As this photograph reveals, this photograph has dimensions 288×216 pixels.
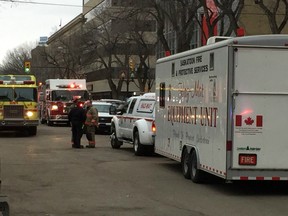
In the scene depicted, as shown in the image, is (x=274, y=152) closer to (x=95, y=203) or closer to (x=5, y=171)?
(x=95, y=203)

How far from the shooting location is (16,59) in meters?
107

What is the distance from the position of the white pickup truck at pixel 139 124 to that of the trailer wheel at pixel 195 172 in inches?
192

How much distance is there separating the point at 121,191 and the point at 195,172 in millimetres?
1972

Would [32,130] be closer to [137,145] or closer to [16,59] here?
[137,145]

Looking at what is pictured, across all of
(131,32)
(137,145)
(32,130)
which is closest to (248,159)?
(137,145)

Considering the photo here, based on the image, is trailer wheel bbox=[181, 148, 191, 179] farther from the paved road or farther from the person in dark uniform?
the person in dark uniform

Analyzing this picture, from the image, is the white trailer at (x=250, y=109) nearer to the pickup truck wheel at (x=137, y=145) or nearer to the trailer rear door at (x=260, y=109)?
the trailer rear door at (x=260, y=109)

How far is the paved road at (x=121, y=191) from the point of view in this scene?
8711 millimetres

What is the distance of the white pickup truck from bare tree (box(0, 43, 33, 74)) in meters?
85.2

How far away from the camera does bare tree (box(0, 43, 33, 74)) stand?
10373 cm

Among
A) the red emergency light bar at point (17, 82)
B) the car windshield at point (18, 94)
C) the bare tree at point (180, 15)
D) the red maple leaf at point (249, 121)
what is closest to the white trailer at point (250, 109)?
the red maple leaf at point (249, 121)

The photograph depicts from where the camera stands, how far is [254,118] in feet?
32.7

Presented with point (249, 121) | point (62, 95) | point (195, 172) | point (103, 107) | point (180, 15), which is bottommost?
point (195, 172)

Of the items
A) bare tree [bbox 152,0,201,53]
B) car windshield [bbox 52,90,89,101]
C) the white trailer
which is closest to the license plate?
the white trailer
